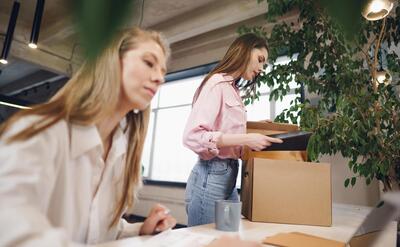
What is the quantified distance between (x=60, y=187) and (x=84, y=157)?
3.3 inches

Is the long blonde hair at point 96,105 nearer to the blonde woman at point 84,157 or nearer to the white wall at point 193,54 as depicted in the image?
the blonde woman at point 84,157

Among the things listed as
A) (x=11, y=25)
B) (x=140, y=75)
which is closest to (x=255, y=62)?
(x=140, y=75)

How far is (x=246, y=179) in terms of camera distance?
3.91 feet

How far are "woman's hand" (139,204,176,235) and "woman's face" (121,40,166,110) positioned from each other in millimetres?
324

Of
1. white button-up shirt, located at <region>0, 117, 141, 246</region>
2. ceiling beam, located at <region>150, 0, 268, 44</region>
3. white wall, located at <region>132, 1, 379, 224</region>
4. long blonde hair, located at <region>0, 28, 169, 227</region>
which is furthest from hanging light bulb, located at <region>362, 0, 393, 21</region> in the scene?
ceiling beam, located at <region>150, 0, 268, 44</region>

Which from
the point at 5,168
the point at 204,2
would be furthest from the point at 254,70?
the point at 204,2

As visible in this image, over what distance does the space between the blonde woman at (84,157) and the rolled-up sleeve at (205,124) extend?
0.27m

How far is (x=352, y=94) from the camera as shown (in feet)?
5.95

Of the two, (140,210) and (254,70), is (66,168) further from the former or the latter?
(140,210)

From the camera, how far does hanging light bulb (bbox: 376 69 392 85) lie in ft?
6.13

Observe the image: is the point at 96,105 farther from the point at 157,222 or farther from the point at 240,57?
the point at 240,57

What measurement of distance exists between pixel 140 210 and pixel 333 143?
12.2 feet

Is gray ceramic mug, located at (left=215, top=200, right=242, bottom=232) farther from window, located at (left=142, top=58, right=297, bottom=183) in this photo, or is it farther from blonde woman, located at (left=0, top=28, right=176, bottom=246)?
window, located at (left=142, top=58, right=297, bottom=183)

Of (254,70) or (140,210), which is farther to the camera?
(140,210)
